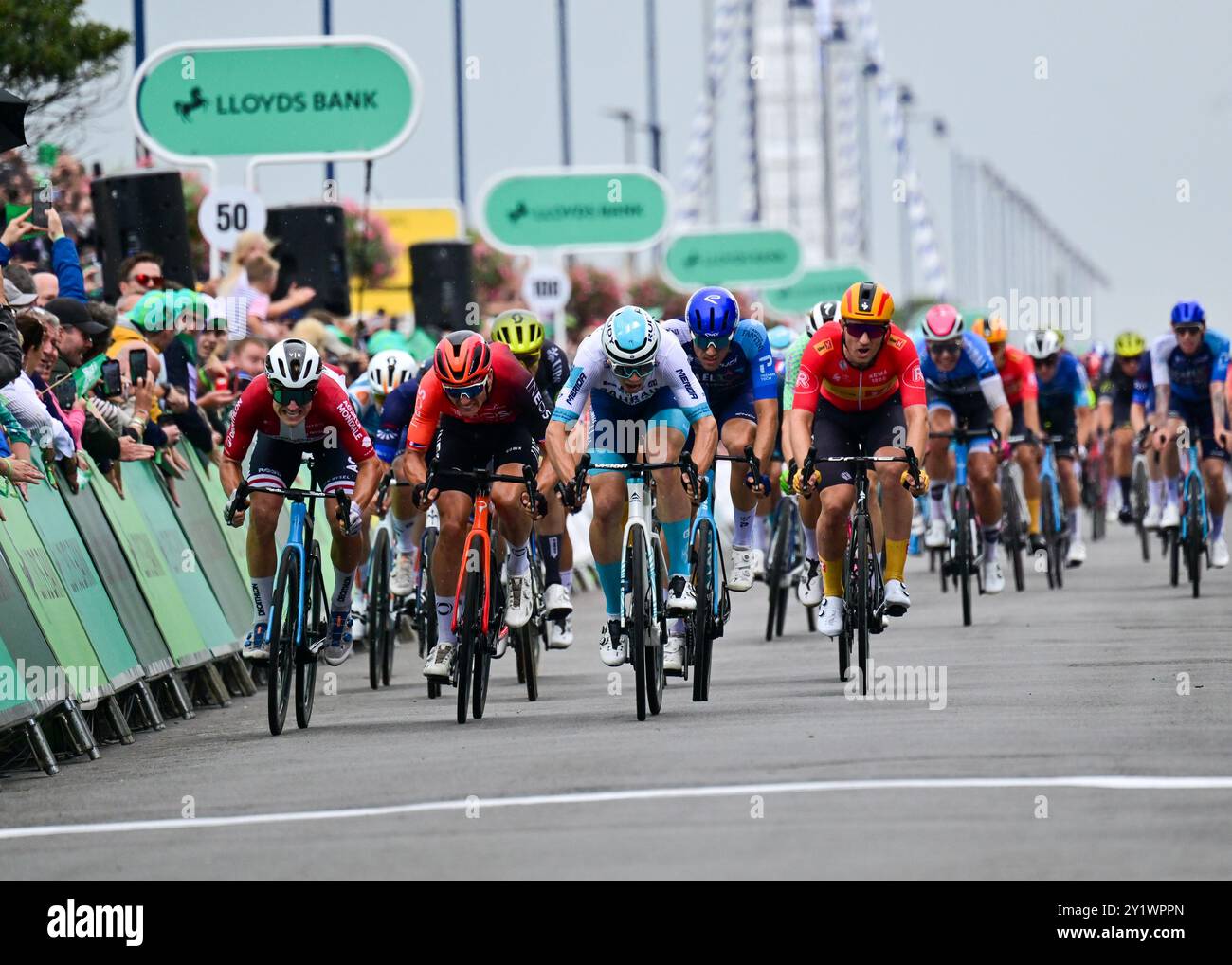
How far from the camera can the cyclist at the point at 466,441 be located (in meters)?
12.6

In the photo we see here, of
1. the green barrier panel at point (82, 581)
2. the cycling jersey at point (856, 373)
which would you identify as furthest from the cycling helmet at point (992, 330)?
the green barrier panel at point (82, 581)

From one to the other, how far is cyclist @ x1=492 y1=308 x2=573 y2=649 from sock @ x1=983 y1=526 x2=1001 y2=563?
428cm

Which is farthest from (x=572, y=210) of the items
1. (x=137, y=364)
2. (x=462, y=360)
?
(x=462, y=360)

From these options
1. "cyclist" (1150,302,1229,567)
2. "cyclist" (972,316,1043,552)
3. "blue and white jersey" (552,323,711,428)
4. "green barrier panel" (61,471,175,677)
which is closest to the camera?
"blue and white jersey" (552,323,711,428)

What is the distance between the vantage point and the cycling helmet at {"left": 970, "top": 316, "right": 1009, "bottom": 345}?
65.3 ft

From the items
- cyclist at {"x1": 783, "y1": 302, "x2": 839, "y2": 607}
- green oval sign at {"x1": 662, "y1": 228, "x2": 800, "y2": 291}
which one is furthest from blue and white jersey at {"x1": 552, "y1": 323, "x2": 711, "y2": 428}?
green oval sign at {"x1": 662, "y1": 228, "x2": 800, "y2": 291}

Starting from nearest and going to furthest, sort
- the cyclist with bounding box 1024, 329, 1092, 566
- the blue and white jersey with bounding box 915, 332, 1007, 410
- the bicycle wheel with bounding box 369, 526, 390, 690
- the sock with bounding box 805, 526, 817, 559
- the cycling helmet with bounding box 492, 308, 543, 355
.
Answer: the cycling helmet with bounding box 492, 308, 543, 355, the sock with bounding box 805, 526, 817, 559, the bicycle wheel with bounding box 369, 526, 390, 690, the blue and white jersey with bounding box 915, 332, 1007, 410, the cyclist with bounding box 1024, 329, 1092, 566

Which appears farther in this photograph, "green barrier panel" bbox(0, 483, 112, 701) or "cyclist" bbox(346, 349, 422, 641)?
"cyclist" bbox(346, 349, 422, 641)

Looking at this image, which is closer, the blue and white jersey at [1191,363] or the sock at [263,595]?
the sock at [263,595]

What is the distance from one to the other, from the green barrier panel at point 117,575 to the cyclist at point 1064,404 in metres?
10.6

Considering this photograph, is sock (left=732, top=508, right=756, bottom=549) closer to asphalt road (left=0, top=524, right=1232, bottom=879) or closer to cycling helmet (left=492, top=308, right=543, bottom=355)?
asphalt road (left=0, top=524, right=1232, bottom=879)

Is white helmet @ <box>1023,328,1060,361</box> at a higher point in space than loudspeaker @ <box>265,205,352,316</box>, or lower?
lower

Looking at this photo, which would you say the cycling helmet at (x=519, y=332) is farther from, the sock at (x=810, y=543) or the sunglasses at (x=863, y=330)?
the sock at (x=810, y=543)
